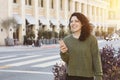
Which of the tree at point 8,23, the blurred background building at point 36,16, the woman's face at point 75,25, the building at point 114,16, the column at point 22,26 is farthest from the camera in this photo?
the building at point 114,16

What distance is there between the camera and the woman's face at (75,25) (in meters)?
5.86

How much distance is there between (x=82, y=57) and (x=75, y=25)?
0.44 m

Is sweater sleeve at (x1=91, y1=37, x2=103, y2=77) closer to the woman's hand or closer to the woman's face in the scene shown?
the woman's face

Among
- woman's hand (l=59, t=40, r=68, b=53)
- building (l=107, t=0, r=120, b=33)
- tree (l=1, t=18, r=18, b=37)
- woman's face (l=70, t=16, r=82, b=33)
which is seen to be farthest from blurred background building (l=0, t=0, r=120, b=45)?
woman's hand (l=59, t=40, r=68, b=53)

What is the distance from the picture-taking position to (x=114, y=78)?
8305 mm

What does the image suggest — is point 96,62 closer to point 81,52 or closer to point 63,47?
point 81,52

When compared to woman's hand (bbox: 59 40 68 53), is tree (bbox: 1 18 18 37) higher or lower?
lower

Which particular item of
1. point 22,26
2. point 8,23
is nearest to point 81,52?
point 8,23

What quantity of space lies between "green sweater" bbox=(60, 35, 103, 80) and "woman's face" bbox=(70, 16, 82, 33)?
117mm

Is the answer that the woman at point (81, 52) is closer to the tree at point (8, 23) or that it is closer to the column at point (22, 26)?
the tree at point (8, 23)

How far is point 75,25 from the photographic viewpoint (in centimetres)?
586

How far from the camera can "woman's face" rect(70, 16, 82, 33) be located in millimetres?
5855

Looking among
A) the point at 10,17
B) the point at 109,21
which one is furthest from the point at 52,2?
the point at 109,21

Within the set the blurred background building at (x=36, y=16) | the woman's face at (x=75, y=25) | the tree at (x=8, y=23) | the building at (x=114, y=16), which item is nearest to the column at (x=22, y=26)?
the blurred background building at (x=36, y=16)
